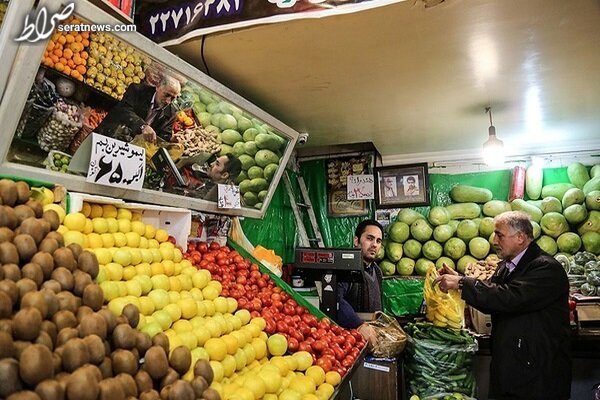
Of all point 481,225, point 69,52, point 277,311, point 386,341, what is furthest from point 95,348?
point 481,225

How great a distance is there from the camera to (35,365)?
0.93 m

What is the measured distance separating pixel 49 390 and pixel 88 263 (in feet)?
1.94

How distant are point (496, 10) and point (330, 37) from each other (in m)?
0.93

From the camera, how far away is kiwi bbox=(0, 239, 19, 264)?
1.18 m

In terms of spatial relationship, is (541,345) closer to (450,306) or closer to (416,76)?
(450,306)

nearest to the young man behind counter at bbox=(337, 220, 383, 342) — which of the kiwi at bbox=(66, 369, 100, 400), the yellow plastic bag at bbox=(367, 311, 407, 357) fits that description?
the yellow plastic bag at bbox=(367, 311, 407, 357)

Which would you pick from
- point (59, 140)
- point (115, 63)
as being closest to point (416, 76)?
point (115, 63)

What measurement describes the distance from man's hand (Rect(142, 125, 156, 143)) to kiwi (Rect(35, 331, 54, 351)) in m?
1.29

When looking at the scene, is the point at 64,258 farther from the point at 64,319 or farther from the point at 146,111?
the point at 146,111

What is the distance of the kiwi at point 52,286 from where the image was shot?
1209 millimetres

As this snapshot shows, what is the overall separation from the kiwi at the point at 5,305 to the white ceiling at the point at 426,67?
193 centimetres

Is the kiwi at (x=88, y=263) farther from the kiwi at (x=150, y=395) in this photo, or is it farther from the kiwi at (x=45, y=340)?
the kiwi at (x=150, y=395)

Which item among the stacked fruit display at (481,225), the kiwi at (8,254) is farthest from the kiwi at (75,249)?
the stacked fruit display at (481,225)

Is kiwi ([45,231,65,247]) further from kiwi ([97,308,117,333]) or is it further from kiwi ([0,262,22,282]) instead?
kiwi ([97,308,117,333])
